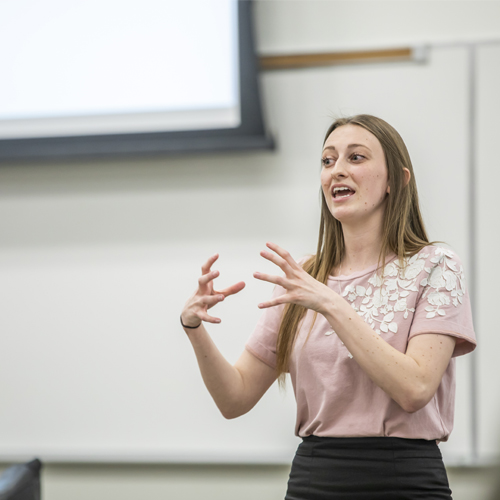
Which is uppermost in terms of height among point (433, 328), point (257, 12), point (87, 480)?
point (257, 12)

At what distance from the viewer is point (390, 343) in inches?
43.8

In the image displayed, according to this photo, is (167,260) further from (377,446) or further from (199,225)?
(377,446)

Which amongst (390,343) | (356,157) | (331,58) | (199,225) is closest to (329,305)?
(390,343)

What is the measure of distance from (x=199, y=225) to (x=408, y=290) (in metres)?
0.99

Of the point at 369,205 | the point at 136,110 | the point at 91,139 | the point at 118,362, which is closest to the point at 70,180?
the point at 91,139

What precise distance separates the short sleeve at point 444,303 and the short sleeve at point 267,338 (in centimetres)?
36

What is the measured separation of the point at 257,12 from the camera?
6.35ft

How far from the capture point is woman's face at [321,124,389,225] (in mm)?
1218

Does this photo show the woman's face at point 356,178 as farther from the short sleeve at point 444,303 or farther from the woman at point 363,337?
the short sleeve at point 444,303

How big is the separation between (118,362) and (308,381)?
0.99 metres

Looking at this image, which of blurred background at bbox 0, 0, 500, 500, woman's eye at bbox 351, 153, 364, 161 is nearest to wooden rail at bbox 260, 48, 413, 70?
blurred background at bbox 0, 0, 500, 500

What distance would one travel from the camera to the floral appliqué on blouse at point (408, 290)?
3.61 ft

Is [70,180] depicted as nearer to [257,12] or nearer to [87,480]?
[257,12]

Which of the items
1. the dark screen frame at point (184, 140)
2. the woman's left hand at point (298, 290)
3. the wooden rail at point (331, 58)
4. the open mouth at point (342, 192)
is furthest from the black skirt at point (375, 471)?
the wooden rail at point (331, 58)
